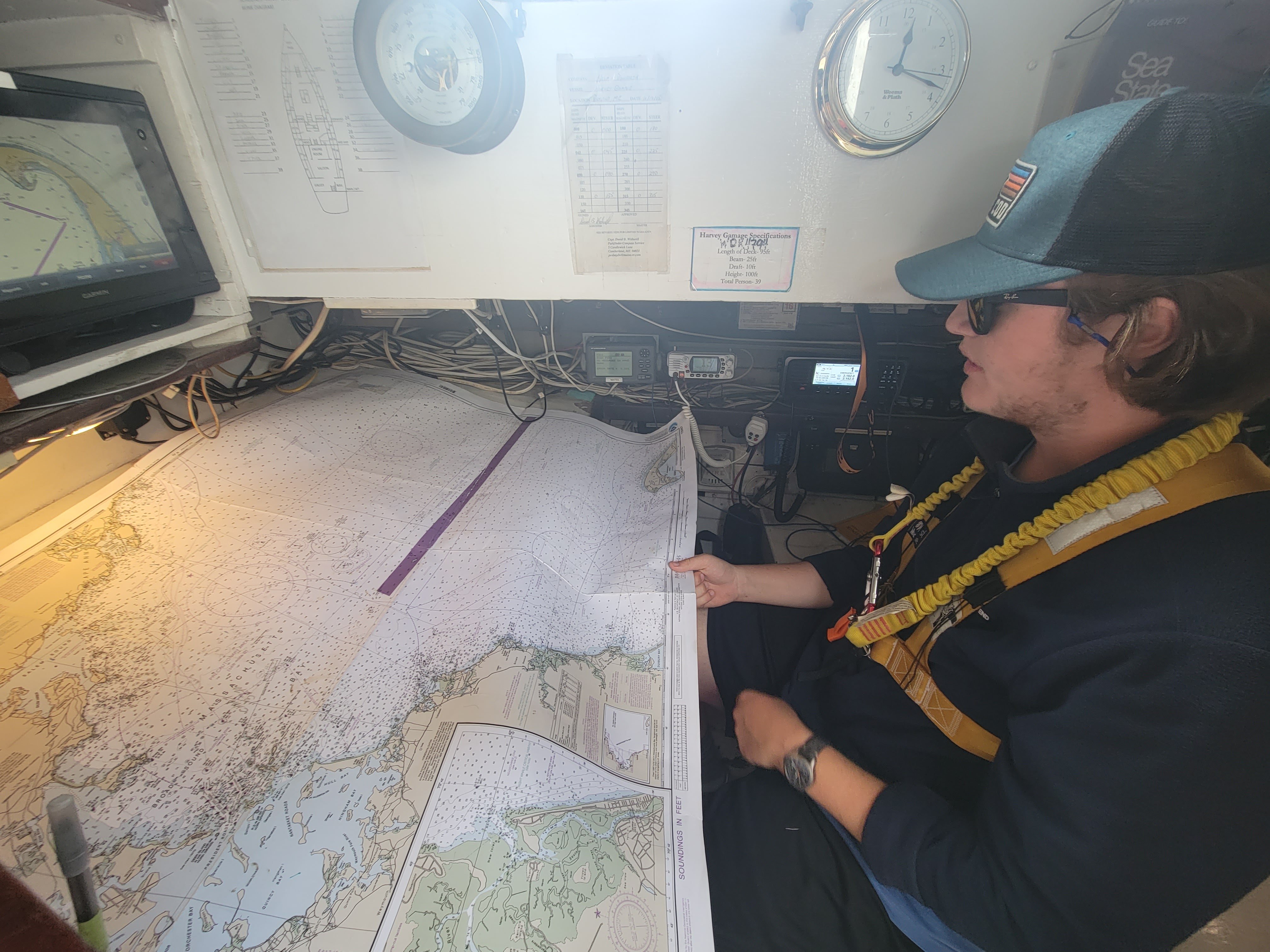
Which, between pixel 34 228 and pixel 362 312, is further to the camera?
pixel 362 312

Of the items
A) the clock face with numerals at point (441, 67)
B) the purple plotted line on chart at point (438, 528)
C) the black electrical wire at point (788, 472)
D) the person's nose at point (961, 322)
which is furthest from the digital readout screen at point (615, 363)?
the person's nose at point (961, 322)

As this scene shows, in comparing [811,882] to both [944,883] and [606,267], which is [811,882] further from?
[606,267]

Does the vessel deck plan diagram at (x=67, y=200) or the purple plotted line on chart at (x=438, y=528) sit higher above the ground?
the vessel deck plan diagram at (x=67, y=200)

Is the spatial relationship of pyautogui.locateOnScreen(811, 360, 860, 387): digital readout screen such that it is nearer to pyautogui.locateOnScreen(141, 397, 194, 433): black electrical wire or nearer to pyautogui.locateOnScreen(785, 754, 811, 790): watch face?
pyautogui.locateOnScreen(785, 754, 811, 790): watch face

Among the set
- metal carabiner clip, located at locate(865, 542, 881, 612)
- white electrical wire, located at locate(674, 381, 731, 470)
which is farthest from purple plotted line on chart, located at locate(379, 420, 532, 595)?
metal carabiner clip, located at locate(865, 542, 881, 612)

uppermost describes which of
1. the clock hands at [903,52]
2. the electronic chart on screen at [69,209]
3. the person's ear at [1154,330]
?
the clock hands at [903,52]

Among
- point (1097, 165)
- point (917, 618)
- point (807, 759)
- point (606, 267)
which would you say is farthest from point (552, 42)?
point (807, 759)

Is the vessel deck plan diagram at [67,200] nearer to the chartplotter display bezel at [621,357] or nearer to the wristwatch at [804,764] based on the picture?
the chartplotter display bezel at [621,357]
